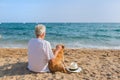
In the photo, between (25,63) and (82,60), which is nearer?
(25,63)

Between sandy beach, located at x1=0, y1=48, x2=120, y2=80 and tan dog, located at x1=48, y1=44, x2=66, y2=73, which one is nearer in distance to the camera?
sandy beach, located at x1=0, y1=48, x2=120, y2=80

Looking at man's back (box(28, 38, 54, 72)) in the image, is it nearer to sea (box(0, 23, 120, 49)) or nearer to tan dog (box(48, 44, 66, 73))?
tan dog (box(48, 44, 66, 73))

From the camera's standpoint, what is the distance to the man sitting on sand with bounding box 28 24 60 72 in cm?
671

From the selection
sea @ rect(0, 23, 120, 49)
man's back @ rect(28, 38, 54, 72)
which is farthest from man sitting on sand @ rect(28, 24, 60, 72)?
sea @ rect(0, 23, 120, 49)

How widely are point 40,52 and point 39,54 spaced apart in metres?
0.06

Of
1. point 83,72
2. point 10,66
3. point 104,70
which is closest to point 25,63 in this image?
point 10,66

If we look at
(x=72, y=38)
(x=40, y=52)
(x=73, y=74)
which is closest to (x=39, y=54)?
(x=40, y=52)

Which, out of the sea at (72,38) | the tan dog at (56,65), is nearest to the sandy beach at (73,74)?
the tan dog at (56,65)

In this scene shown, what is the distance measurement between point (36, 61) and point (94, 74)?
1525mm

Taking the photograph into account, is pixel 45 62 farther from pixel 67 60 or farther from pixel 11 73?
pixel 67 60

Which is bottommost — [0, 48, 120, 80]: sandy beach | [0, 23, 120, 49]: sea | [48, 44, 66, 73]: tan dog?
[0, 23, 120, 49]: sea

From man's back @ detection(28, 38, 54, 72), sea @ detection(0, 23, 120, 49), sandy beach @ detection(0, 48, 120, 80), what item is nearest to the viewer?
sandy beach @ detection(0, 48, 120, 80)

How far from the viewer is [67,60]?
8617 mm

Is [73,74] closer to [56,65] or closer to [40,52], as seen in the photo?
[56,65]
